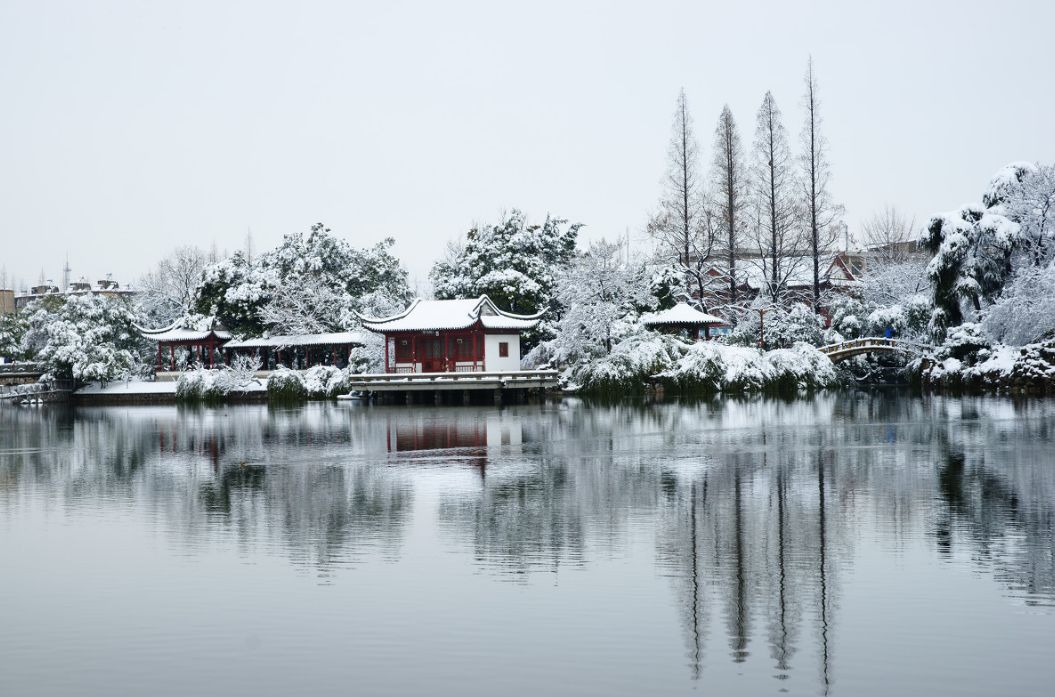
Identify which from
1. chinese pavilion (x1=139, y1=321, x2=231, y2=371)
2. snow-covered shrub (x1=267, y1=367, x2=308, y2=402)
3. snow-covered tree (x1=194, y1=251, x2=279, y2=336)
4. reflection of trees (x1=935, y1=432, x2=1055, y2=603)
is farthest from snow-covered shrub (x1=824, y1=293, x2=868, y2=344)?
reflection of trees (x1=935, y1=432, x2=1055, y2=603)

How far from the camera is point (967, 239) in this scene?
46375mm

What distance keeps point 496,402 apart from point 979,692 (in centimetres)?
4135

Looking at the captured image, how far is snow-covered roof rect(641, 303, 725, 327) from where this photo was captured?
55719 millimetres

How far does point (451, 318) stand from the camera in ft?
177

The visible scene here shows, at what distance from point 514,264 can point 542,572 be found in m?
49.2

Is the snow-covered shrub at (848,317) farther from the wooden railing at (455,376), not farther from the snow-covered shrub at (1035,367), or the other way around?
the wooden railing at (455,376)

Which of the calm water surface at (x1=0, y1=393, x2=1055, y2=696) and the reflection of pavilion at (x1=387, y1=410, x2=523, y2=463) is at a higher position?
the reflection of pavilion at (x1=387, y1=410, x2=523, y2=463)

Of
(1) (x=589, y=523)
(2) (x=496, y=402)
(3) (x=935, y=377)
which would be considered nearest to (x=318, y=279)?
(2) (x=496, y=402)

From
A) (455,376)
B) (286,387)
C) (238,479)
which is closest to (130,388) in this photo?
(286,387)

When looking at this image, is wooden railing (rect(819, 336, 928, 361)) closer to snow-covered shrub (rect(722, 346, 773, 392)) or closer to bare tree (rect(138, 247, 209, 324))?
snow-covered shrub (rect(722, 346, 773, 392))

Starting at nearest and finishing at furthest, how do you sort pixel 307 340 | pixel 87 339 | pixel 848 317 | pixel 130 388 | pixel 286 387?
1. pixel 286 387
2. pixel 848 317
3. pixel 130 388
4. pixel 87 339
5. pixel 307 340

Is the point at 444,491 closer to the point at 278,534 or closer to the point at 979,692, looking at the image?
the point at 278,534

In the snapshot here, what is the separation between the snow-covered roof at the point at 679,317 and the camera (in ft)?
183

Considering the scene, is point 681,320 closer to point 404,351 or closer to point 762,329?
point 762,329
